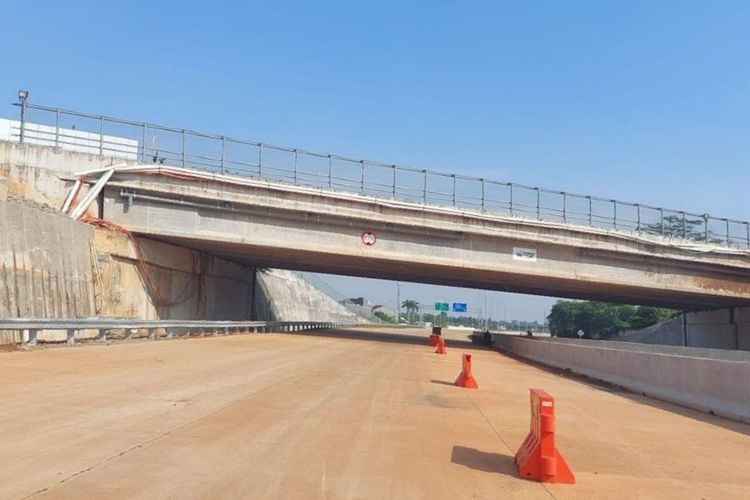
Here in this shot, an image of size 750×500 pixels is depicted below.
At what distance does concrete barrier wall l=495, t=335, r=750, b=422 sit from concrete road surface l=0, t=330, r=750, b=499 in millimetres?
442

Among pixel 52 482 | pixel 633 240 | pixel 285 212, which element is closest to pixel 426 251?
pixel 285 212

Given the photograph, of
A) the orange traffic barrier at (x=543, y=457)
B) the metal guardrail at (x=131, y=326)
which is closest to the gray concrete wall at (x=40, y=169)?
the metal guardrail at (x=131, y=326)

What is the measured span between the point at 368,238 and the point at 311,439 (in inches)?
1145

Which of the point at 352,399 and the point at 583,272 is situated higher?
the point at 583,272

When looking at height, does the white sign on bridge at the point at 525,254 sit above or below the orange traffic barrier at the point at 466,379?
above

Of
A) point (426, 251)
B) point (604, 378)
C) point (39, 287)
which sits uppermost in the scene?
point (426, 251)

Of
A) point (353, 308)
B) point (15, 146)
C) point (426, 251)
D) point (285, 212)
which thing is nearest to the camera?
point (15, 146)

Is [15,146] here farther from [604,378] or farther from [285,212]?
[604,378]

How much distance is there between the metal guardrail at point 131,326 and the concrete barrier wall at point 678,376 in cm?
1607

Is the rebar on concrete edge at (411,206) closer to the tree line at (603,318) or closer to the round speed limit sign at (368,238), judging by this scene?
the round speed limit sign at (368,238)

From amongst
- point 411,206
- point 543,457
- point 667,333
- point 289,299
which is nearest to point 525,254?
point 411,206

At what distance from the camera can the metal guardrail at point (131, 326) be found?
61.4ft

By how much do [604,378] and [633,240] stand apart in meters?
20.5

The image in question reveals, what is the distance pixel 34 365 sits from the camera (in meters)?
15.0
